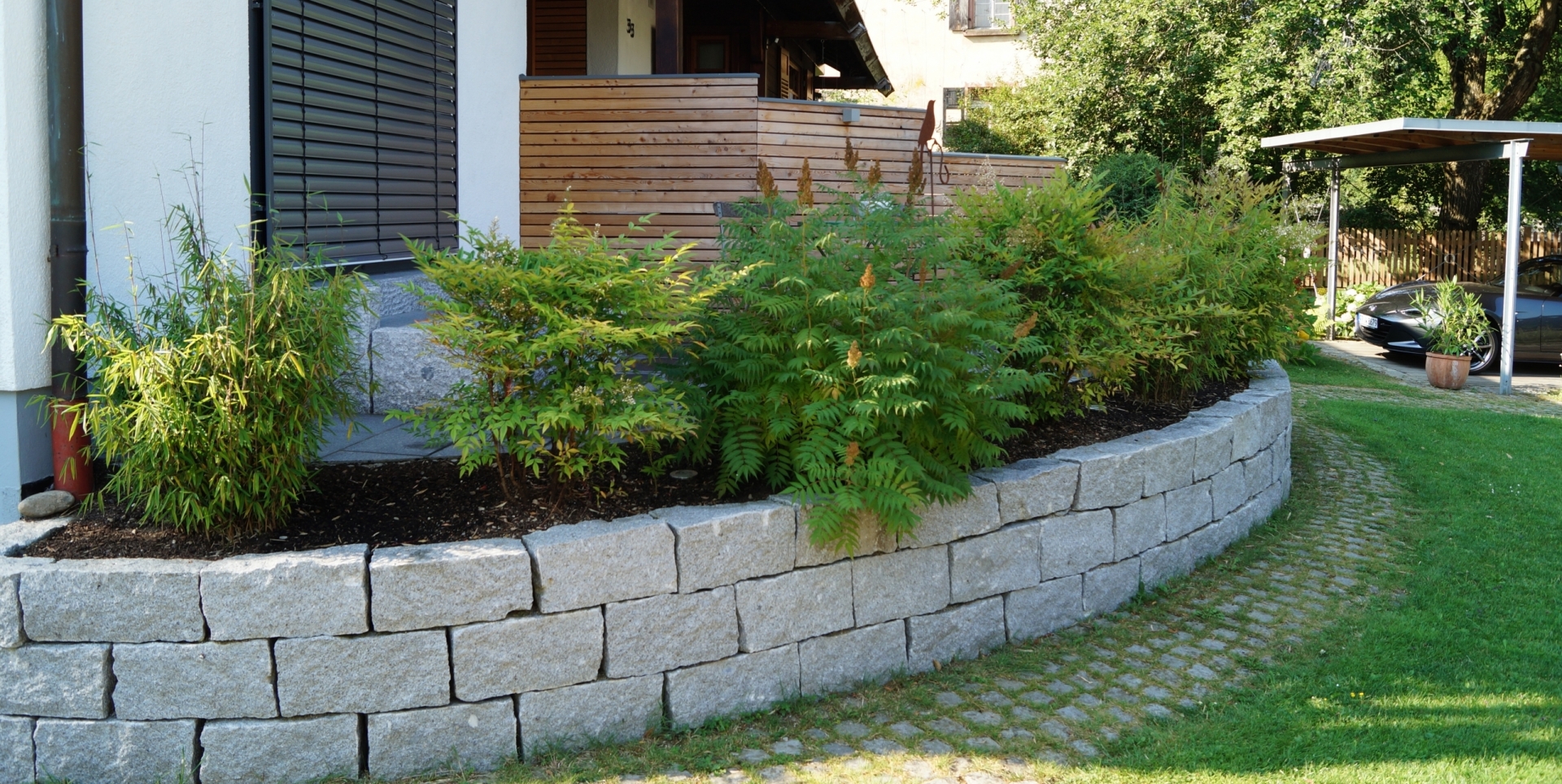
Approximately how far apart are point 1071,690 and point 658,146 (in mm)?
5114

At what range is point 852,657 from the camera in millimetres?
4320

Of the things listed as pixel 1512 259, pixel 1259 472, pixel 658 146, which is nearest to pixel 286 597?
pixel 1259 472

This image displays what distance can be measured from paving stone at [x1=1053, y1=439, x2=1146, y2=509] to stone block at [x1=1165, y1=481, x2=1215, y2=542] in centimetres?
33

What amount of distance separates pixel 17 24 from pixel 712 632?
315cm

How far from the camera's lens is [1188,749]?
152 inches

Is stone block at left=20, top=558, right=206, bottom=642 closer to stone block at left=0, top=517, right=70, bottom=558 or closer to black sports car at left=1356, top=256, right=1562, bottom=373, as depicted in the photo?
stone block at left=0, top=517, right=70, bottom=558

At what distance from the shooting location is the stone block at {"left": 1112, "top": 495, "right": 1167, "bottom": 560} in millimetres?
5273

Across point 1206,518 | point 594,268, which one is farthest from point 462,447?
point 1206,518

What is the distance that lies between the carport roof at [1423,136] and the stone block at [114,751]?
40.3ft

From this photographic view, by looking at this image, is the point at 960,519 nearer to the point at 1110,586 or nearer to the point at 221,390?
the point at 1110,586

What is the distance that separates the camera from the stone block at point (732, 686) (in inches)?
155

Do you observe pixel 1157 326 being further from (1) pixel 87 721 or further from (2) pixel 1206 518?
(1) pixel 87 721

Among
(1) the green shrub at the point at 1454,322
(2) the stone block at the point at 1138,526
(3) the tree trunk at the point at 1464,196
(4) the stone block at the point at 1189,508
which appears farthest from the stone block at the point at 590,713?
(3) the tree trunk at the point at 1464,196

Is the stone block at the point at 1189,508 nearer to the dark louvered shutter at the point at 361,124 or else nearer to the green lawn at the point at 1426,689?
the green lawn at the point at 1426,689
